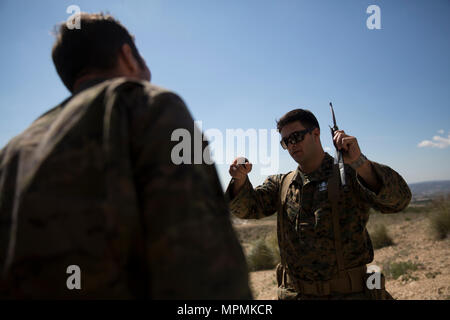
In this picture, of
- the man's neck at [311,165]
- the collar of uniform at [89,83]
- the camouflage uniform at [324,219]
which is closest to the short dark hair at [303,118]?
the man's neck at [311,165]

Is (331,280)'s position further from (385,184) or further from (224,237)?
(224,237)

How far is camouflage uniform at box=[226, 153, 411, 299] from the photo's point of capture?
2.40m

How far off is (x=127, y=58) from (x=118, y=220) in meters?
0.77

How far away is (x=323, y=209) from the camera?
107 inches

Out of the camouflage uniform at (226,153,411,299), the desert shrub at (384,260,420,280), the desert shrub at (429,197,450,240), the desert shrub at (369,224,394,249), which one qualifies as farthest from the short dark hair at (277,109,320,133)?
the desert shrub at (429,197,450,240)

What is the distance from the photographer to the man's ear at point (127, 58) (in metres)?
1.21

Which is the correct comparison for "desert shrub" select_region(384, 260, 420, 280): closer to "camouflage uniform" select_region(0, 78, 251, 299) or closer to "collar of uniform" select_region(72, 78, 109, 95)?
"camouflage uniform" select_region(0, 78, 251, 299)

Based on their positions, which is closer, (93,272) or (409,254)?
(93,272)

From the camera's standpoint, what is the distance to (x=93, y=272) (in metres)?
0.78

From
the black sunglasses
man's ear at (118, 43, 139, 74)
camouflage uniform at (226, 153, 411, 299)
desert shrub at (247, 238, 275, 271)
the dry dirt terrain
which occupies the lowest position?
desert shrub at (247, 238, 275, 271)

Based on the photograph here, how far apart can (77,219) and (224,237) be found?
0.43 metres

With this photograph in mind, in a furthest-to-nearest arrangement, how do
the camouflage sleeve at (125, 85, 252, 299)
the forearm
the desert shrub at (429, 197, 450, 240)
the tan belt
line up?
the desert shrub at (429, 197, 450, 240)
the forearm
the tan belt
the camouflage sleeve at (125, 85, 252, 299)

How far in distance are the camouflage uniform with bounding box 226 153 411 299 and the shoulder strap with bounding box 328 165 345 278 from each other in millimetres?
36

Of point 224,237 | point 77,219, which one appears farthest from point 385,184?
point 77,219
